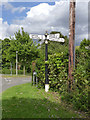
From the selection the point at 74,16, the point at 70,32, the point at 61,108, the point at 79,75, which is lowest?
the point at 61,108

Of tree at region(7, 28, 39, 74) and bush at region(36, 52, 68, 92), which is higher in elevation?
tree at region(7, 28, 39, 74)

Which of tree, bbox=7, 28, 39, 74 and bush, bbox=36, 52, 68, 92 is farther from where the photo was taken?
tree, bbox=7, 28, 39, 74

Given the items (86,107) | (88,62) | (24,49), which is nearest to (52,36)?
(88,62)

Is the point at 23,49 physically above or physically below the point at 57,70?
above

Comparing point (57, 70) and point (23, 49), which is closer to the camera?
point (57, 70)

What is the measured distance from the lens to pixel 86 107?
11.0ft

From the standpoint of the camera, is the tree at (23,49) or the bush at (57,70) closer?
the bush at (57,70)

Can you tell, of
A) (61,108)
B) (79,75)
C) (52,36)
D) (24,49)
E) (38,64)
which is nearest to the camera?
(61,108)

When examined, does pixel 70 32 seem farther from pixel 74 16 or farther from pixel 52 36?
pixel 52 36

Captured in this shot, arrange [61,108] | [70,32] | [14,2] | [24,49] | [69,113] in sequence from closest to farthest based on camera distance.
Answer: [14,2] < [69,113] < [61,108] < [70,32] < [24,49]

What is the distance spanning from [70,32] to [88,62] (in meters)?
1.44

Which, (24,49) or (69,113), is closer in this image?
(69,113)

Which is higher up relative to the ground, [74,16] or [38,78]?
[74,16]

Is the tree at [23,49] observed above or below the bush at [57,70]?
above
